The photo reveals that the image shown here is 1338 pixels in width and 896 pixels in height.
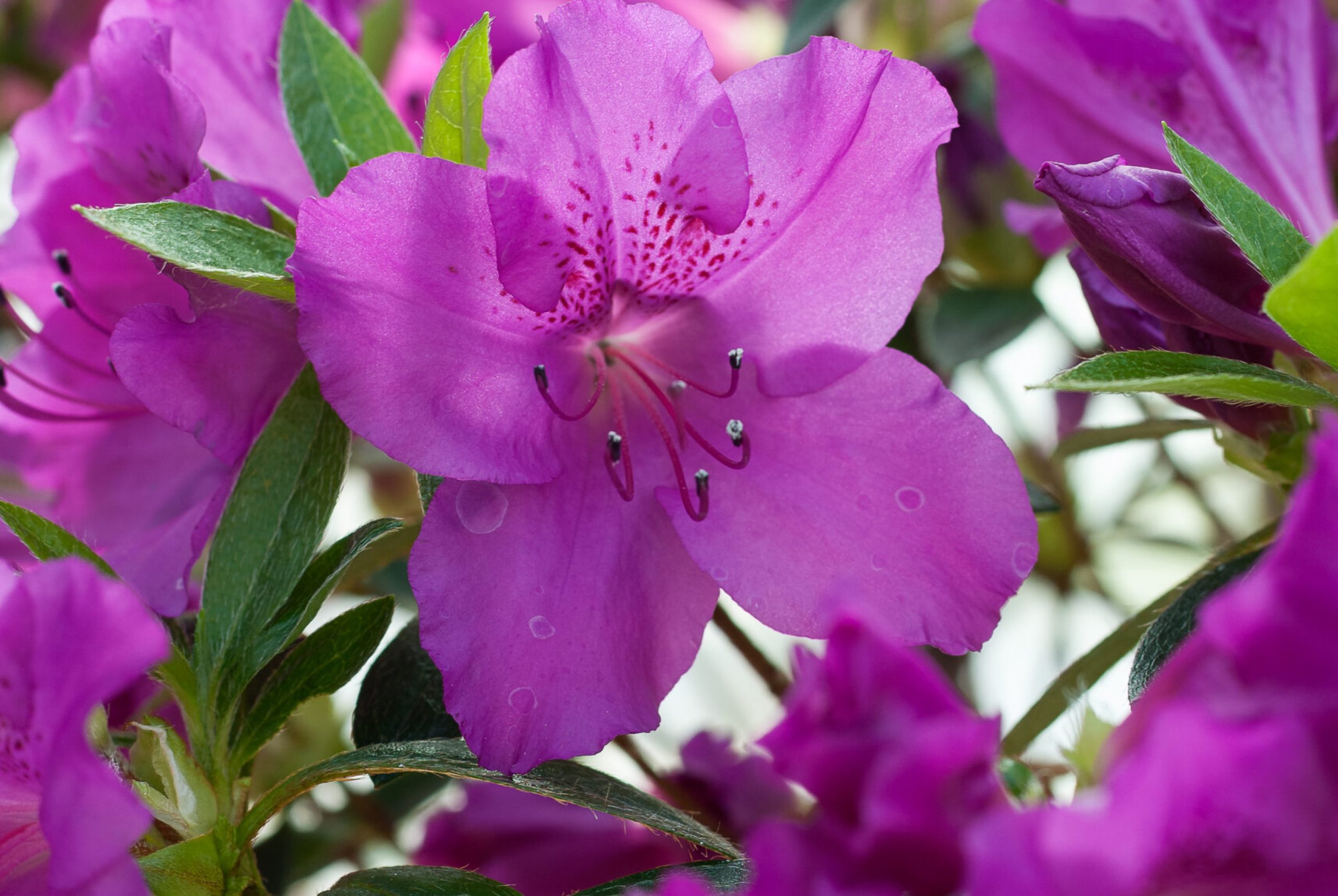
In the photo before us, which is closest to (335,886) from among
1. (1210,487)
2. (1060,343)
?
(1060,343)

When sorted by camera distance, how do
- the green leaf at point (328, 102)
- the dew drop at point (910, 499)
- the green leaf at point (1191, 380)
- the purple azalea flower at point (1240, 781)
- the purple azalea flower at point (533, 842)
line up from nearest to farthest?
the purple azalea flower at point (1240, 781)
the green leaf at point (1191, 380)
the dew drop at point (910, 499)
the green leaf at point (328, 102)
the purple azalea flower at point (533, 842)

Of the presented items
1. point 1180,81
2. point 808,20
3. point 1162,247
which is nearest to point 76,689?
point 1162,247

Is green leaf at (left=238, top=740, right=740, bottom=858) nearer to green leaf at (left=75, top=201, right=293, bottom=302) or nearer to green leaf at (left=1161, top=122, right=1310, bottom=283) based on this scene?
green leaf at (left=75, top=201, right=293, bottom=302)

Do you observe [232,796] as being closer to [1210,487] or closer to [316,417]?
[316,417]

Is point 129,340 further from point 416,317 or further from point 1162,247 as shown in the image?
point 1162,247

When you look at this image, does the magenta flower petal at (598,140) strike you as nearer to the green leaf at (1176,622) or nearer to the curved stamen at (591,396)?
the curved stamen at (591,396)

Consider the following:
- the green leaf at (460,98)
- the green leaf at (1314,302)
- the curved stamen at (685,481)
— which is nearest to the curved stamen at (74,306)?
the green leaf at (460,98)
